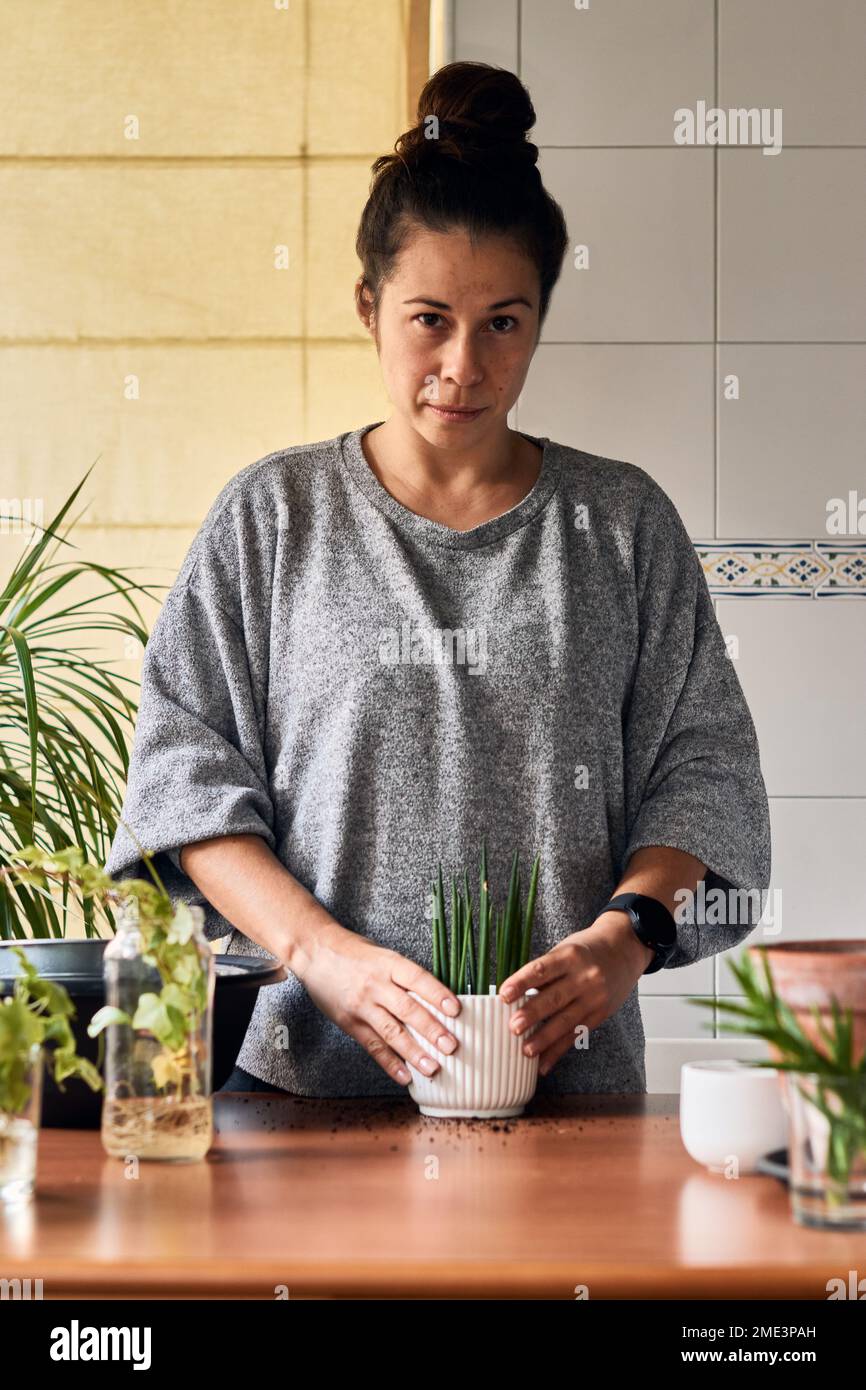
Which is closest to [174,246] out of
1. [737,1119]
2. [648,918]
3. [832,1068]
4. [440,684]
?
[440,684]

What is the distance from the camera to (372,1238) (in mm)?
836

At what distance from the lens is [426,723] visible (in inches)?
58.6

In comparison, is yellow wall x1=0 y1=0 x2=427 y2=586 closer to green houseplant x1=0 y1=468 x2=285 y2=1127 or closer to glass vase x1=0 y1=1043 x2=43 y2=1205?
green houseplant x1=0 y1=468 x2=285 y2=1127

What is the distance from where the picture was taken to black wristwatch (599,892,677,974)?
1.37 meters

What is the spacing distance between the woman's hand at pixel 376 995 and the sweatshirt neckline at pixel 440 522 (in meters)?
0.43

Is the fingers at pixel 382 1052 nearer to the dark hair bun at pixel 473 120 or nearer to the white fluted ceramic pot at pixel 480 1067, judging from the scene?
the white fluted ceramic pot at pixel 480 1067

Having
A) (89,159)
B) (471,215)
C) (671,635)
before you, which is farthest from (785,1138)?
(89,159)

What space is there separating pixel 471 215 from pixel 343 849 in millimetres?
644

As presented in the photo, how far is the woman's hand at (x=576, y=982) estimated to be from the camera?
1.22 meters

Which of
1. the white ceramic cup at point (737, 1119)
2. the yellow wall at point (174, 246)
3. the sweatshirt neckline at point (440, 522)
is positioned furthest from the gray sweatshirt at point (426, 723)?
the yellow wall at point (174, 246)

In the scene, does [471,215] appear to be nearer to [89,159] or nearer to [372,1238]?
[372,1238]

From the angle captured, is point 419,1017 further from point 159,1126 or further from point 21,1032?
point 21,1032
